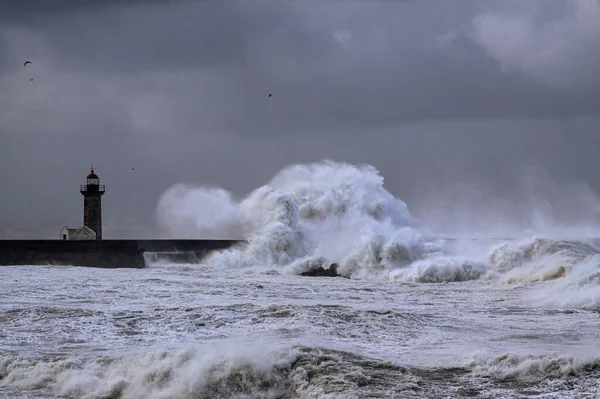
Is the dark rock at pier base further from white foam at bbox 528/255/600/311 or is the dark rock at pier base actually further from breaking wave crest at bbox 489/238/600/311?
white foam at bbox 528/255/600/311

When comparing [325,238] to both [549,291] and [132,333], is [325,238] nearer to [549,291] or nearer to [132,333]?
[549,291]

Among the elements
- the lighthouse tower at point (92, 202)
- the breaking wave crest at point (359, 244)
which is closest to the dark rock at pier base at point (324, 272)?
the breaking wave crest at point (359, 244)

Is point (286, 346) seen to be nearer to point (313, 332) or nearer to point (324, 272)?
point (313, 332)

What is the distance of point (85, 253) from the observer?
33.0 meters

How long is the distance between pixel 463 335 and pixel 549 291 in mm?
6791

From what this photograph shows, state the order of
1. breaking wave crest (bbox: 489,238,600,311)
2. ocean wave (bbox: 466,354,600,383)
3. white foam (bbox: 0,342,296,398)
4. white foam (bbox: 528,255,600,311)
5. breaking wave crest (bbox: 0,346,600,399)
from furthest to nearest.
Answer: breaking wave crest (bbox: 489,238,600,311) < white foam (bbox: 528,255,600,311) < ocean wave (bbox: 466,354,600,383) < white foam (bbox: 0,342,296,398) < breaking wave crest (bbox: 0,346,600,399)

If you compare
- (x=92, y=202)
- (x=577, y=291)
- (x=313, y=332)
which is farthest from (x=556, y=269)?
(x=92, y=202)

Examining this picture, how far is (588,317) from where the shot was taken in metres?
14.9

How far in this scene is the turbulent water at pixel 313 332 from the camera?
30.9 ft

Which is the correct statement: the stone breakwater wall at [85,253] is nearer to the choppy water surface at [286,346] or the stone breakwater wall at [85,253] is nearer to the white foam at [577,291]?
the choppy water surface at [286,346]

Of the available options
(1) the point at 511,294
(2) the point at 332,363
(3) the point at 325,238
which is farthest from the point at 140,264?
(2) the point at 332,363

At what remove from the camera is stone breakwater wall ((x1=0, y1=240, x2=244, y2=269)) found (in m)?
32.1

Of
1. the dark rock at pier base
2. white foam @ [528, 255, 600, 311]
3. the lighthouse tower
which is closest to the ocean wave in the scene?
white foam @ [528, 255, 600, 311]

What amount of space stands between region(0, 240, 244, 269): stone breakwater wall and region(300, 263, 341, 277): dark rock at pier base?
16.2ft
